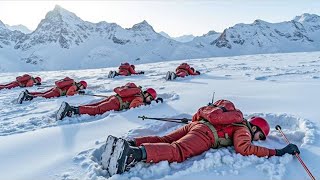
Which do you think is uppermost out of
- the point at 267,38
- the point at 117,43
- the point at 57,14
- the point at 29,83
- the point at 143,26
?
the point at 57,14

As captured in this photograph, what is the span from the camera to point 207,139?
4711mm

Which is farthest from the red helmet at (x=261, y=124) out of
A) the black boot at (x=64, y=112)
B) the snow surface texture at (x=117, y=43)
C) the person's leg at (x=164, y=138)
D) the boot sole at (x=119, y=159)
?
the snow surface texture at (x=117, y=43)

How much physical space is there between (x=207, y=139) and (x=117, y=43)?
466 feet

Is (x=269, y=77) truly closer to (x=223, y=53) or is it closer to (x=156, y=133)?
(x=156, y=133)

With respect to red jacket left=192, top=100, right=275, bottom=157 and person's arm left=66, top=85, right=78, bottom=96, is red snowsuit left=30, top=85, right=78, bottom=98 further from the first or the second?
red jacket left=192, top=100, right=275, bottom=157

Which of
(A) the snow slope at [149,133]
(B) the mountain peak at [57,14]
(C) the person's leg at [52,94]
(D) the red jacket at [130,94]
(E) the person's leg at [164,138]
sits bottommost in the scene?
(A) the snow slope at [149,133]

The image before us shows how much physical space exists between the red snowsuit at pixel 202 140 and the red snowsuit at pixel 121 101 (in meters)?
3.03

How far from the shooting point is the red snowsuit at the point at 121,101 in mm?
7710

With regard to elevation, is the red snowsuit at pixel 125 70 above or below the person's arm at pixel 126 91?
below

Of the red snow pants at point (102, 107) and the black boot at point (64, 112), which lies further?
the red snow pants at point (102, 107)

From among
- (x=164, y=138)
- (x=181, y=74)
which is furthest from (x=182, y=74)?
(x=164, y=138)

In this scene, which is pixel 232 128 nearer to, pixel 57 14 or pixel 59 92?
pixel 59 92

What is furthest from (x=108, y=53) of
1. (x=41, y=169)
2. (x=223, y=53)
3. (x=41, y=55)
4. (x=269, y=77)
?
(x=41, y=169)

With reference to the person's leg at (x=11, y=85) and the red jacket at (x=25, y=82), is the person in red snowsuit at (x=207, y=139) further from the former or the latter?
the person's leg at (x=11, y=85)
